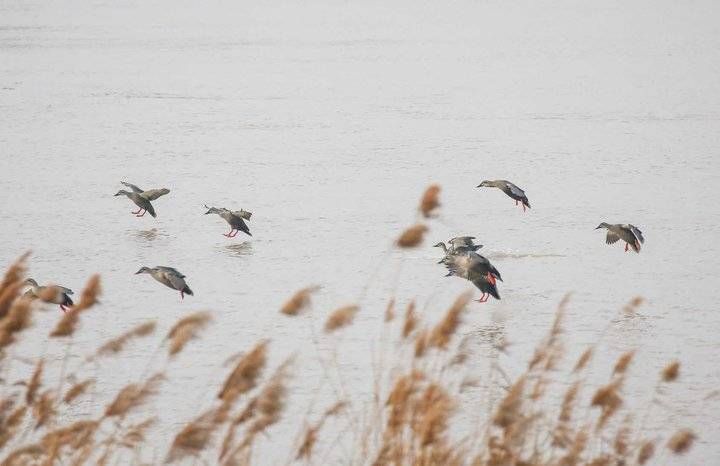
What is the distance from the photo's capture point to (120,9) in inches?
1320

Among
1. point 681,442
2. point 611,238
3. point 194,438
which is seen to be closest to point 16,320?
point 194,438

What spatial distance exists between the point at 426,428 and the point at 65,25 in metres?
26.5

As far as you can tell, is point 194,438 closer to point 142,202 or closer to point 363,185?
point 142,202

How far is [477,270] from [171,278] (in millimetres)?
1907

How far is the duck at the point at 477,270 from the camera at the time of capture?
22.0ft

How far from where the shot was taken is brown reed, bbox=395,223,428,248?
331 centimetres

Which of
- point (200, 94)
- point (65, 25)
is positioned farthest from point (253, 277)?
point (65, 25)

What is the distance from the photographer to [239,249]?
8758 mm

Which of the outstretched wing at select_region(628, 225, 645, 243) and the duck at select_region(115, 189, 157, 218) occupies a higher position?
the duck at select_region(115, 189, 157, 218)

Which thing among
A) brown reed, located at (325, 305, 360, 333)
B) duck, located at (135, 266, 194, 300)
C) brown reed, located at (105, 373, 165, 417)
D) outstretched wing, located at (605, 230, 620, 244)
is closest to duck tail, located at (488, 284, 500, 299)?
outstretched wing, located at (605, 230, 620, 244)

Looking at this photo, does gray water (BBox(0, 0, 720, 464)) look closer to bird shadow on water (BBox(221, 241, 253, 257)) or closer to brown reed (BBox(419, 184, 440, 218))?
bird shadow on water (BBox(221, 241, 253, 257))

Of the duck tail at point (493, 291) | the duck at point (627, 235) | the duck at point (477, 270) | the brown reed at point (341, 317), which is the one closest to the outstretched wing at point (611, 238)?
the duck at point (627, 235)

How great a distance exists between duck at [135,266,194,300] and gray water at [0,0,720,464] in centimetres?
15

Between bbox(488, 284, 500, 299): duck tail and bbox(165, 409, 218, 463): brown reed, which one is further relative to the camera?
bbox(488, 284, 500, 299): duck tail
